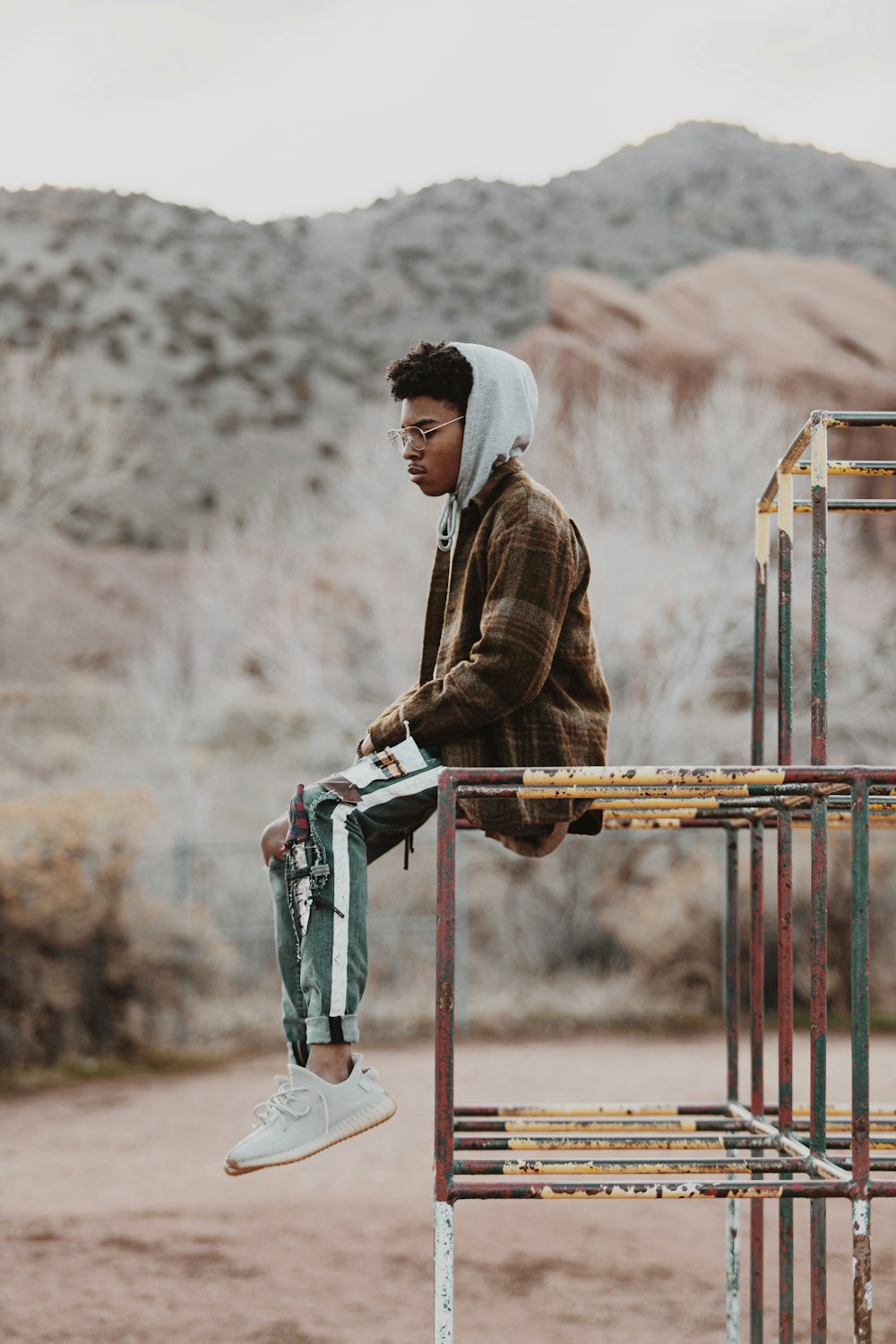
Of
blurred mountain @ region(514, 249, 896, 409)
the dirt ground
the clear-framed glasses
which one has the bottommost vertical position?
the dirt ground

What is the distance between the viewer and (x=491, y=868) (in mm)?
14508

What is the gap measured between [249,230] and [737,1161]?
53.8m

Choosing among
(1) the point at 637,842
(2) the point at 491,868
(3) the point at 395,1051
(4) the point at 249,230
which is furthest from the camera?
(4) the point at 249,230

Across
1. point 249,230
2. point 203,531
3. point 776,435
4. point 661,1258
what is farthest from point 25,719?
point 249,230

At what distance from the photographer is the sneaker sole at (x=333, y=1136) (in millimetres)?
2492

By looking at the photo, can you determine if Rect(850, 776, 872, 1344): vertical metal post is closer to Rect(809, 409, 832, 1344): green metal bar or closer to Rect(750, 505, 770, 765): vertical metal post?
Rect(809, 409, 832, 1344): green metal bar

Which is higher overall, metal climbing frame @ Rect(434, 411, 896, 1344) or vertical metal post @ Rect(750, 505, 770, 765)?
vertical metal post @ Rect(750, 505, 770, 765)

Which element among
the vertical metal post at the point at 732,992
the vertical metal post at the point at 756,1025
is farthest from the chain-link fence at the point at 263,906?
the vertical metal post at the point at 756,1025

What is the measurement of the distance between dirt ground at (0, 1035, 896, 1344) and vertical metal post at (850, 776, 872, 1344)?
7.87 feet

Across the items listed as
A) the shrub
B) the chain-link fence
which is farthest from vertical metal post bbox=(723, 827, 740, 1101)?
the chain-link fence

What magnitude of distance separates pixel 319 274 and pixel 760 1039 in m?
49.9

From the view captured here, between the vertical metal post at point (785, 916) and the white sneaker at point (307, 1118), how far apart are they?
0.80m

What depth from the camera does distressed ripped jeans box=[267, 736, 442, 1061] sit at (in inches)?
101

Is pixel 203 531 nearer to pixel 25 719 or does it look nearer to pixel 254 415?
pixel 254 415
